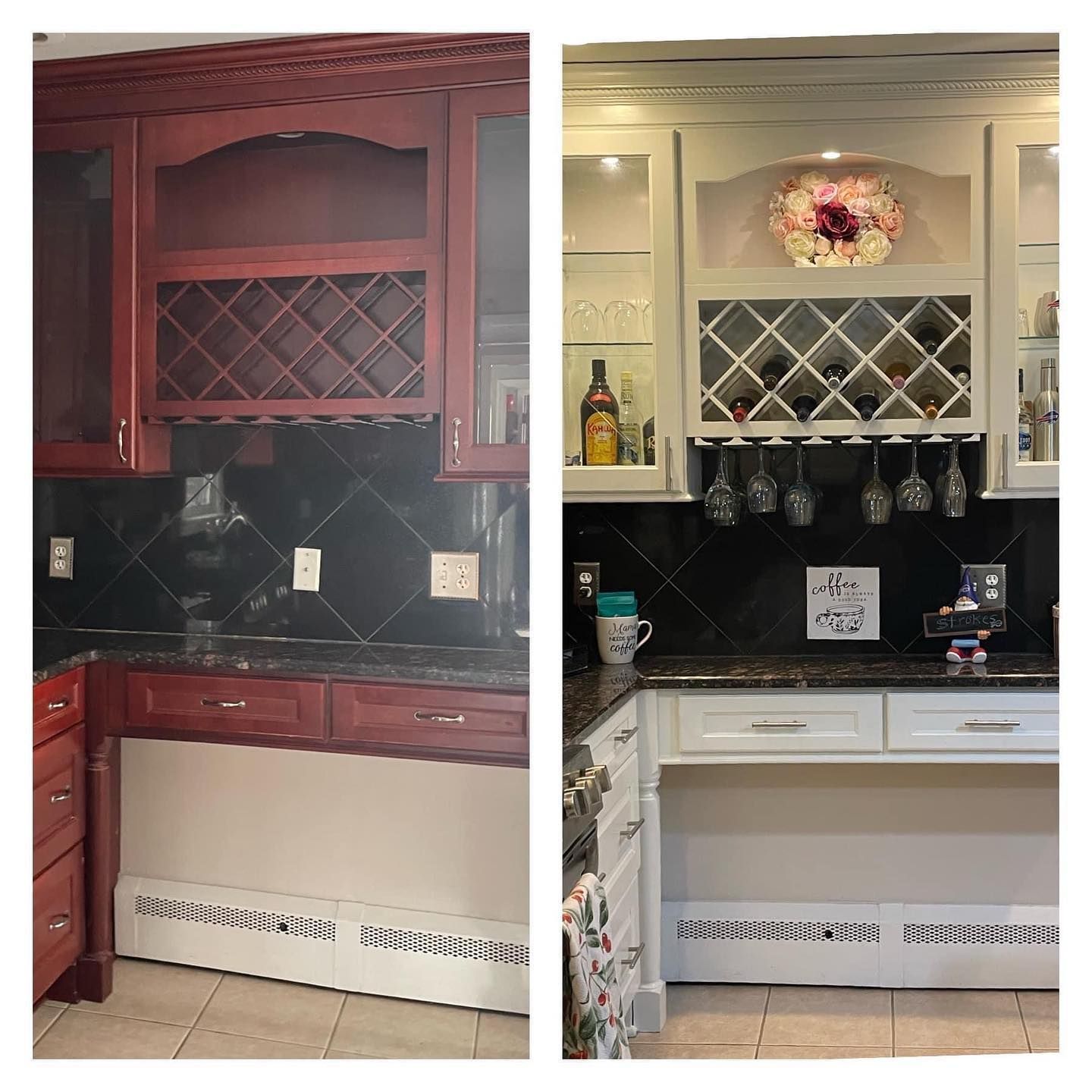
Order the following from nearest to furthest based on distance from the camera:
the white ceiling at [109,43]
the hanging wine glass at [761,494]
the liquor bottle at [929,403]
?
the white ceiling at [109,43] < the liquor bottle at [929,403] < the hanging wine glass at [761,494]

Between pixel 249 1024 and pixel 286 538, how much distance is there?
59cm

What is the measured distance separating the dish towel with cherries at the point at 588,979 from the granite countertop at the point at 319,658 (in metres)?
0.35

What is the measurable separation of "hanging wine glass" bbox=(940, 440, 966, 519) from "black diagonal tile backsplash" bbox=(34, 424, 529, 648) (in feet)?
5.98

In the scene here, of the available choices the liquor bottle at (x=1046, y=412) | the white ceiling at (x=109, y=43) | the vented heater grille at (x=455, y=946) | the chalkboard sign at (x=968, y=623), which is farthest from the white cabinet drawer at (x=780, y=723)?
the white ceiling at (x=109, y=43)

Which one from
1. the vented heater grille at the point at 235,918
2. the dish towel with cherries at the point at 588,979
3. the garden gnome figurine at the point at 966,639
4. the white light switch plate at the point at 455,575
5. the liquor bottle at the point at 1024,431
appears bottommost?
the dish towel with cherries at the point at 588,979

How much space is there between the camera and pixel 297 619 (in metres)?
1.39

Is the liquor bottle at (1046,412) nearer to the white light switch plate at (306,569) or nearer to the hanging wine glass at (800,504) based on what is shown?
the hanging wine glass at (800,504)

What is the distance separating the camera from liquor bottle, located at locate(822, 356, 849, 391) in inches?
112

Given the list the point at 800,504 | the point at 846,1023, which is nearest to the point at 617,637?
the point at 800,504

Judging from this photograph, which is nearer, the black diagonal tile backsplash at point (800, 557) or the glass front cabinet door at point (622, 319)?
the glass front cabinet door at point (622, 319)

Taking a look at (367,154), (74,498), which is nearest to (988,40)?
(367,154)

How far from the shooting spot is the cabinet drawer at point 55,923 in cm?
135

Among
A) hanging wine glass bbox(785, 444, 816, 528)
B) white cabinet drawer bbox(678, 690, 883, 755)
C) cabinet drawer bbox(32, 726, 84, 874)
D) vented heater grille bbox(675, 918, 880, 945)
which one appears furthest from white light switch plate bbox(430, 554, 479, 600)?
vented heater grille bbox(675, 918, 880, 945)

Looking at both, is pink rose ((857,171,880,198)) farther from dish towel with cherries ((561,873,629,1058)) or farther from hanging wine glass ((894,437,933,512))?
dish towel with cherries ((561,873,629,1058))
